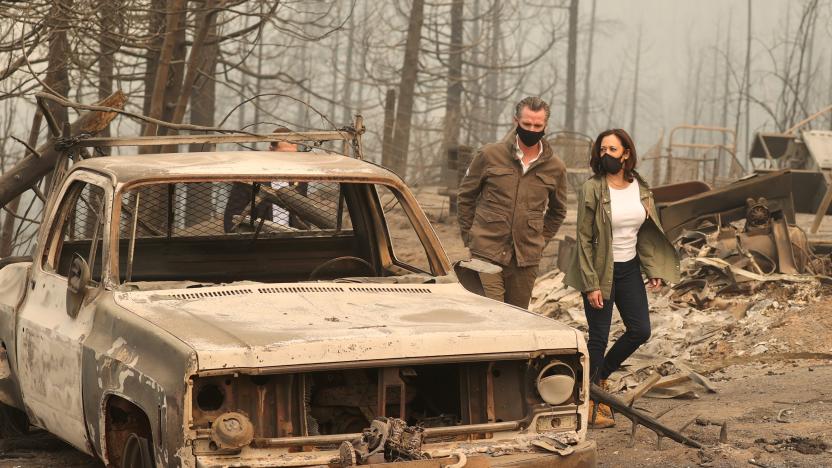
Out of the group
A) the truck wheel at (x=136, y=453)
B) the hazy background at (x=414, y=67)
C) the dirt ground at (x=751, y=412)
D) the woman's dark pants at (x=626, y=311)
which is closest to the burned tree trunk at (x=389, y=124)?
the hazy background at (x=414, y=67)

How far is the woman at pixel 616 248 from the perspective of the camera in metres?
7.70

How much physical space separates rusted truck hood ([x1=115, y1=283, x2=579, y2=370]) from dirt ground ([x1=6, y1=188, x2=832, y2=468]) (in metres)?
1.40

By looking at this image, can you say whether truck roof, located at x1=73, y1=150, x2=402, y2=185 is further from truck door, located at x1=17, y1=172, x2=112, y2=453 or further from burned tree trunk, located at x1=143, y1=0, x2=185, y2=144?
burned tree trunk, located at x1=143, y1=0, x2=185, y2=144

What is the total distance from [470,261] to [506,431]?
165 centimetres

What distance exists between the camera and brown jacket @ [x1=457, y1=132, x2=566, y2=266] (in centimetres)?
834

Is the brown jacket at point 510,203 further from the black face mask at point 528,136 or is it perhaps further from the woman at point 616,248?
the woman at point 616,248

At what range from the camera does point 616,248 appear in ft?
25.6

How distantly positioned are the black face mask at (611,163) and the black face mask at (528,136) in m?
0.64

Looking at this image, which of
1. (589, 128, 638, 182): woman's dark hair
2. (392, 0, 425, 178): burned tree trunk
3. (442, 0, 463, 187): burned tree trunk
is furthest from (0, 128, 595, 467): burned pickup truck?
(392, 0, 425, 178): burned tree trunk

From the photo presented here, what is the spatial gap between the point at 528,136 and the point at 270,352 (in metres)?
3.79

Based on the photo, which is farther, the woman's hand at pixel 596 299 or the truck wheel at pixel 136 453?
the woman's hand at pixel 596 299

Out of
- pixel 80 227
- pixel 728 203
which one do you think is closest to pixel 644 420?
pixel 80 227

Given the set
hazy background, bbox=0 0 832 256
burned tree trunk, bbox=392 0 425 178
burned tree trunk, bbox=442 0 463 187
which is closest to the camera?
hazy background, bbox=0 0 832 256

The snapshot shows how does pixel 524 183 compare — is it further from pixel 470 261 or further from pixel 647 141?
pixel 647 141
